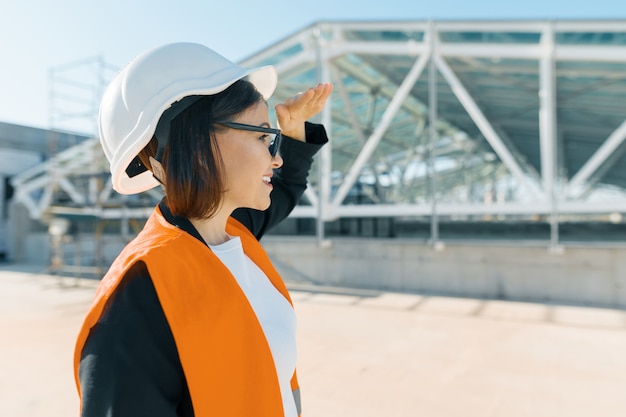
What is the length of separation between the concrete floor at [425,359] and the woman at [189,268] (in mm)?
2502

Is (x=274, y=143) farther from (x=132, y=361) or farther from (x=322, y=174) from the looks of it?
(x=322, y=174)

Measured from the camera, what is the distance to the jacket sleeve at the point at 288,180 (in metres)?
1.71

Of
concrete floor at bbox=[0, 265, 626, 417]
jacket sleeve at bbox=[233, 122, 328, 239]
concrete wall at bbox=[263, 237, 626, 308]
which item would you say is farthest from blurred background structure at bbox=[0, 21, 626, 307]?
jacket sleeve at bbox=[233, 122, 328, 239]

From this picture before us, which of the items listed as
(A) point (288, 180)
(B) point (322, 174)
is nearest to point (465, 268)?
(B) point (322, 174)

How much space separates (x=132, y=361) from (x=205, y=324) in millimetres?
147

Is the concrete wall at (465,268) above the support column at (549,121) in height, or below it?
below

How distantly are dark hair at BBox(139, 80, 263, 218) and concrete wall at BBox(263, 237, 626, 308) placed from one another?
705cm

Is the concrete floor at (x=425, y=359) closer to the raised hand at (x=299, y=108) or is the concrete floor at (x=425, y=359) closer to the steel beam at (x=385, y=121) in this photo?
the raised hand at (x=299, y=108)

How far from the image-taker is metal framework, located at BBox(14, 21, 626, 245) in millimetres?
6691

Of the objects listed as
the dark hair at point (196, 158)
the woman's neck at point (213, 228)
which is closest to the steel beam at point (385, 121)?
the woman's neck at point (213, 228)

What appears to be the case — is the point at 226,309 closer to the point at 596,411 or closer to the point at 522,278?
the point at 596,411

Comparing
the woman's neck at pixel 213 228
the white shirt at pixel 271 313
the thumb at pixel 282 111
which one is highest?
the thumb at pixel 282 111

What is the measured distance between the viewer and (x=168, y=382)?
0.77m

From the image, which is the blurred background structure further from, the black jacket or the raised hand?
the black jacket
